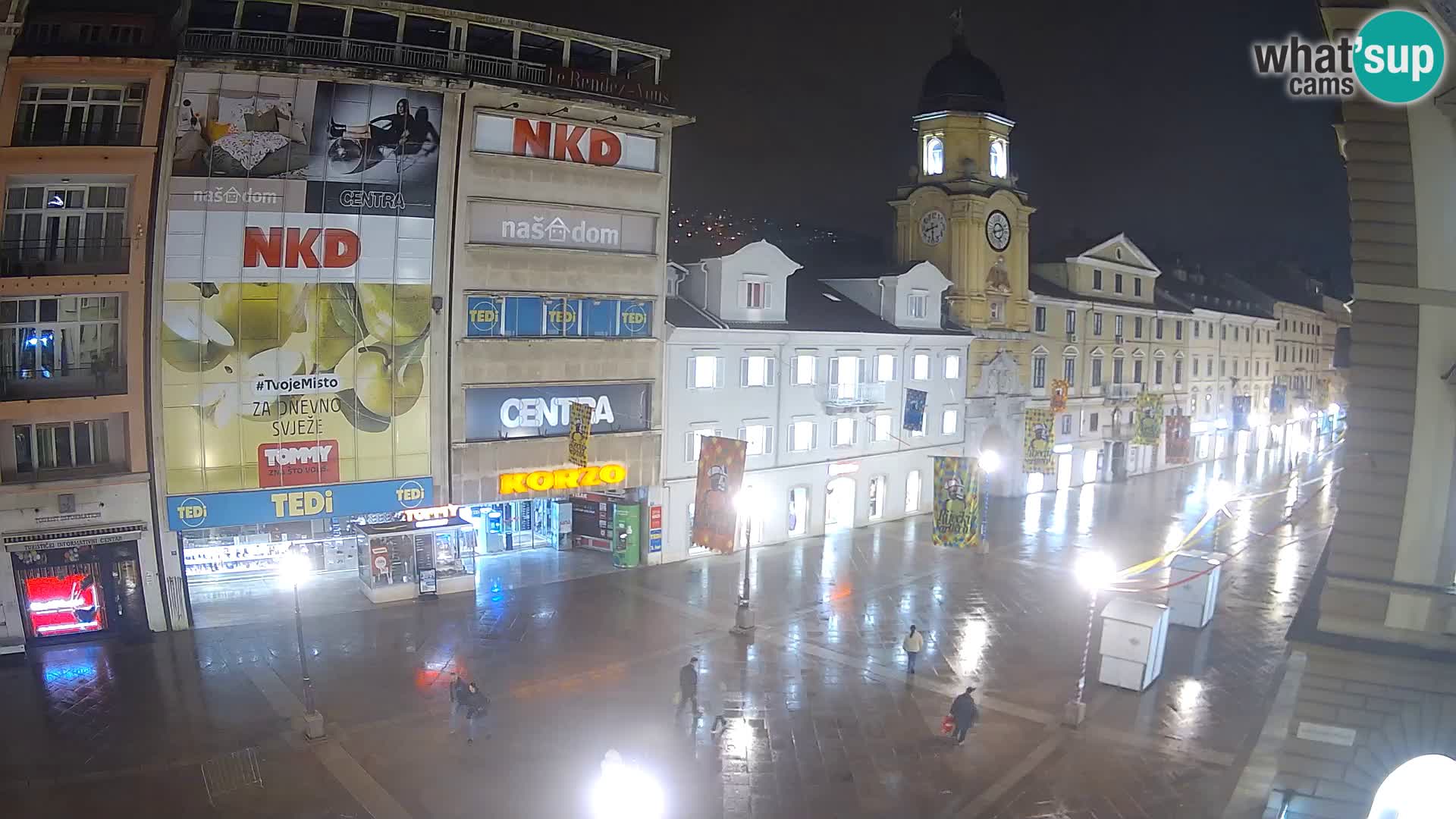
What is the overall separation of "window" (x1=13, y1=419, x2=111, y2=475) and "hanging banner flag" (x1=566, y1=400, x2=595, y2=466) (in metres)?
13.3

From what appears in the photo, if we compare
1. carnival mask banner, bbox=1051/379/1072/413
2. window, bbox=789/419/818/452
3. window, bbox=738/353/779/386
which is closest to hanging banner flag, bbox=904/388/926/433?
window, bbox=789/419/818/452

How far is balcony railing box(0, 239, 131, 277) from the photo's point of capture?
24812mm

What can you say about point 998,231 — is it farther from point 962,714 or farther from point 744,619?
point 962,714

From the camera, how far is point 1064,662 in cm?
2500

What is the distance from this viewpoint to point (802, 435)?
39.8 m

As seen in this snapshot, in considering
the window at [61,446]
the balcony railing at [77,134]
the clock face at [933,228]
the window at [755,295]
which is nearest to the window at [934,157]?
the clock face at [933,228]

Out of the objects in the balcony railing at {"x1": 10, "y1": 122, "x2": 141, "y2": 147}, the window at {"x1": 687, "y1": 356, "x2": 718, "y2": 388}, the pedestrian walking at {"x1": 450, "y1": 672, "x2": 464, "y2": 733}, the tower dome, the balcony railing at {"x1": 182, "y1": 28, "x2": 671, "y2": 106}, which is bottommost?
the pedestrian walking at {"x1": 450, "y1": 672, "x2": 464, "y2": 733}

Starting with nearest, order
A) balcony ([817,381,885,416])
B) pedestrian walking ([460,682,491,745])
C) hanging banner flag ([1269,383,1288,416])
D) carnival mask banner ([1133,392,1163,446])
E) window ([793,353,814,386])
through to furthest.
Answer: pedestrian walking ([460,682,491,745]), window ([793,353,814,386]), balcony ([817,381,885,416]), carnival mask banner ([1133,392,1163,446]), hanging banner flag ([1269,383,1288,416])

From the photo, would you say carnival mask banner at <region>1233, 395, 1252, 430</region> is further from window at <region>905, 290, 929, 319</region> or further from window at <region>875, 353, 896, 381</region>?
window at <region>875, 353, 896, 381</region>

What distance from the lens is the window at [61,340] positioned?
25.0m

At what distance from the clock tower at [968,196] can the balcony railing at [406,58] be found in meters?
20.7

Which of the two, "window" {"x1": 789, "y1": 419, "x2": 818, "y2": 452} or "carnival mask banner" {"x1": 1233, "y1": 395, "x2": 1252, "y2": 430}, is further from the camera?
"carnival mask banner" {"x1": 1233, "y1": 395, "x2": 1252, "y2": 430}

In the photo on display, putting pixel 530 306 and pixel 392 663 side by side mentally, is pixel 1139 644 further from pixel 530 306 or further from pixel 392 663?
pixel 530 306

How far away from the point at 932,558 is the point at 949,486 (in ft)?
23.4
